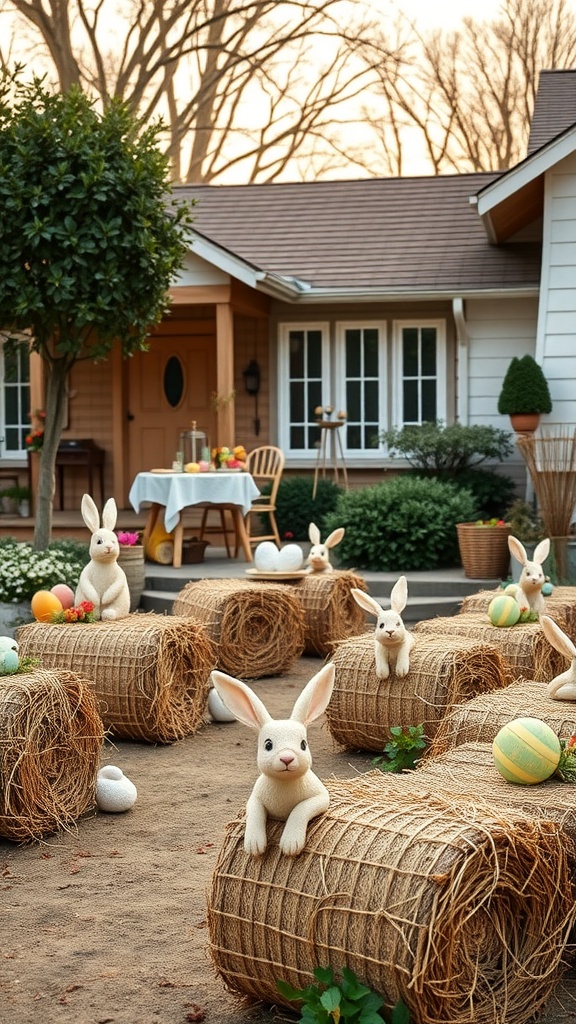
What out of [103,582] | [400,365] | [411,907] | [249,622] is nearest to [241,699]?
[411,907]

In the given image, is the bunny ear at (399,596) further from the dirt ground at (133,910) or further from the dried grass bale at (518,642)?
the dirt ground at (133,910)

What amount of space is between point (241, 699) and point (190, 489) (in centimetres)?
861

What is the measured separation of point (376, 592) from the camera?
11.2 m

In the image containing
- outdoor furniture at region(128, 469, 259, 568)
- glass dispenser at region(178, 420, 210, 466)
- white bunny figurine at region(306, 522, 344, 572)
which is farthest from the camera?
glass dispenser at region(178, 420, 210, 466)

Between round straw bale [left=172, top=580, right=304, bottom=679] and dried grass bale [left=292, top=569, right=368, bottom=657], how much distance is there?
266mm

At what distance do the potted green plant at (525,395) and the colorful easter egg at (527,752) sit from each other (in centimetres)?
897

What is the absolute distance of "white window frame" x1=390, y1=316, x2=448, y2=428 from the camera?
50.2 feet

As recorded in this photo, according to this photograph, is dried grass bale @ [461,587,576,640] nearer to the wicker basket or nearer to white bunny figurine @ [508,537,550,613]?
white bunny figurine @ [508,537,550,613]

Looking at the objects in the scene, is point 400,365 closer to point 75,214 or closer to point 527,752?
point 75,214

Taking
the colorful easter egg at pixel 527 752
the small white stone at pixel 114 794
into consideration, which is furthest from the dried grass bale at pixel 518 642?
the colorful easter egg at pixel 527 752

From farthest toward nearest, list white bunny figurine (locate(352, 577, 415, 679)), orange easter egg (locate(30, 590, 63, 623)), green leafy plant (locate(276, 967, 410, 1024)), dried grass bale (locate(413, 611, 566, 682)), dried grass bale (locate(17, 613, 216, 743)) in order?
1. orange easter egg (locate(30, 590, 63, 623))
2. dried grass bale (locate(413, 611, 566, 682))
3. dried grass bale (locate(17, 613, 216, 743))
4. white bunny figurine (locate(352, 577, 415, 679))
5. green leafy plant (locate(276, 967, 410, 1024))

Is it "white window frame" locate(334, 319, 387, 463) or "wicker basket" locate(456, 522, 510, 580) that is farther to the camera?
"white window frame" locate(334, 319, 387, 463)

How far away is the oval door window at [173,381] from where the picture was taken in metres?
16.2

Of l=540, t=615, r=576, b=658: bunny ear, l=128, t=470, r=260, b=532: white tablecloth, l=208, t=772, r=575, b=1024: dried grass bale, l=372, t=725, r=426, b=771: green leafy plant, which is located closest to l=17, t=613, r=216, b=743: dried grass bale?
l=372, t=725, r=426, b=771: green leafy plant
